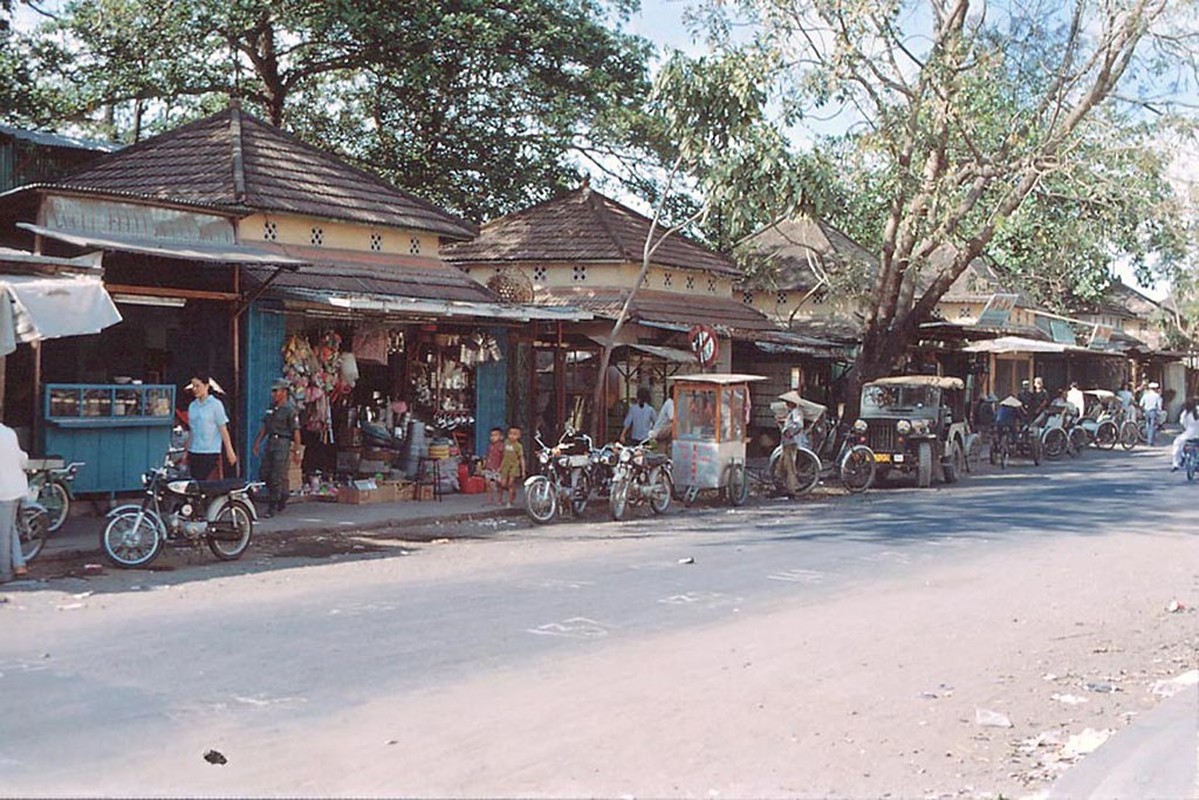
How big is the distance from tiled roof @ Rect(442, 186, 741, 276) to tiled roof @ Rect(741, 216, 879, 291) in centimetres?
521

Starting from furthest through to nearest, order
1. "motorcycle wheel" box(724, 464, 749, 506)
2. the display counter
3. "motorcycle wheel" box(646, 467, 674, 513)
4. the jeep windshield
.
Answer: the jeep windshield → "motorcycle wheel" box(724, 464, 749, 506) → "motorcycle wheel" box(646, 467, 674, 513) → the display counter

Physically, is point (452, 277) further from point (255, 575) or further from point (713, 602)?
point (713, 602)

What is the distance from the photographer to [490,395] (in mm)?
21250

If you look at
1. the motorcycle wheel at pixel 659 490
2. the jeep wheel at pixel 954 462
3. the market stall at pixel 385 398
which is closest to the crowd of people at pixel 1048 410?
the jeep wheel at pixel 954 462

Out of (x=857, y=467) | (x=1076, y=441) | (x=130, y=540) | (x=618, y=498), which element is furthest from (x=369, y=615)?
(x=1076, y=441)

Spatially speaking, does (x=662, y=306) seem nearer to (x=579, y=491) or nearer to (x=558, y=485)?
(x=579, y=491)

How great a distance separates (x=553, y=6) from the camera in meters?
29.2

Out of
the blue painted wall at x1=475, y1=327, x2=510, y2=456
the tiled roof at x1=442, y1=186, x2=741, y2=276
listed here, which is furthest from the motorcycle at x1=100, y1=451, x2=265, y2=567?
the tiled roof at x1=442, y1=186, x2=741, y2=276

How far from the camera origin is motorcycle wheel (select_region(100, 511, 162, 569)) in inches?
464

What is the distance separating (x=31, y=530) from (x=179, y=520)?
4.53 ft

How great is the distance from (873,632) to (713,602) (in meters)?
1.60

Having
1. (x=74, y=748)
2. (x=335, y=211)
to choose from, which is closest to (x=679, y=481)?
(x=335, y=211)

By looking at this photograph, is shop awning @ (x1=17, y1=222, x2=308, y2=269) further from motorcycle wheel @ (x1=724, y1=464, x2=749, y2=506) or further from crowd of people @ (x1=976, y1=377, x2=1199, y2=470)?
crowd of people @ (x1=976, y1=377, x2=1199, y2=470)

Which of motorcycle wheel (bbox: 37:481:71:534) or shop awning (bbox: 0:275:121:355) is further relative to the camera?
motorcycle wheel (bbox: 37:481:71:534)
